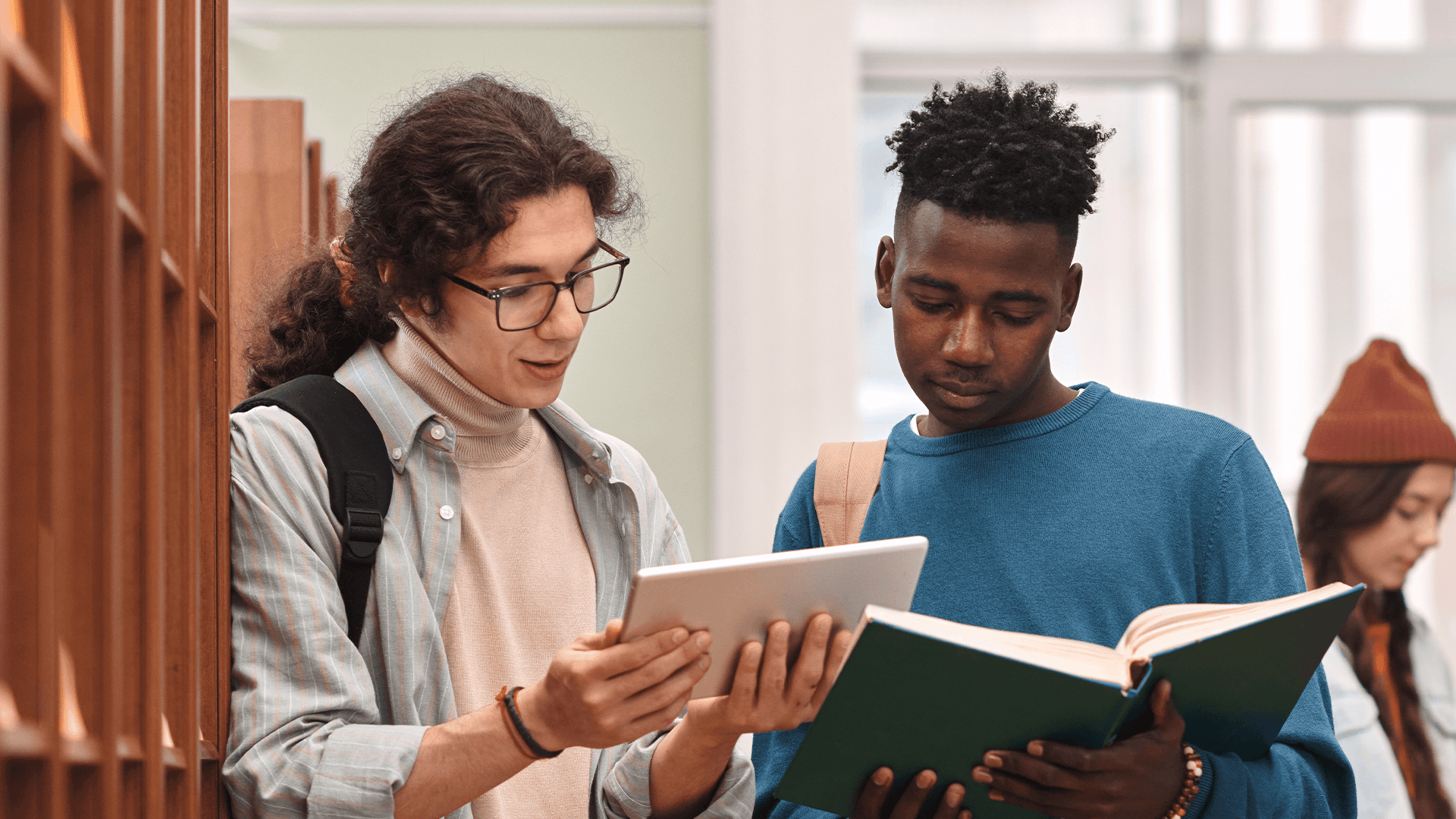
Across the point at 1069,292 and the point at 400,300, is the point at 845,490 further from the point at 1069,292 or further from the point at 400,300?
the point at 400,300

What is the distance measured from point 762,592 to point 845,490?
434 millimetres

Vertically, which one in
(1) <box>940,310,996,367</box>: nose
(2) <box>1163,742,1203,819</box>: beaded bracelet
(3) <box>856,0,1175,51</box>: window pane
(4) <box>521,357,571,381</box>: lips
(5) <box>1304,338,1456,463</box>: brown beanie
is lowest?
(2) <box>1163,742,1203,819</box>: beaded bracelet

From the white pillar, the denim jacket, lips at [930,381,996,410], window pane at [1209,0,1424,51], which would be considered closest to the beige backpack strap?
lips at [930,381,996,410]

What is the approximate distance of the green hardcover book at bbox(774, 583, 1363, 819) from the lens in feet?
3.46

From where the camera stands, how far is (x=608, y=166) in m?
1.53

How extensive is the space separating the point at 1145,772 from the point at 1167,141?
3.28 meters

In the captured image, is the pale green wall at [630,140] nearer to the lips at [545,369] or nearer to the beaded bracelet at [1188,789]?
the lips at [545,369]

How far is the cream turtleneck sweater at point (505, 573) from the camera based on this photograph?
1.42 m

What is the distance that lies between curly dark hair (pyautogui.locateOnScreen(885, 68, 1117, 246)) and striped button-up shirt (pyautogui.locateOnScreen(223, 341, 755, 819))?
0.53 m

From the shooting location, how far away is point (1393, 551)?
2.82m

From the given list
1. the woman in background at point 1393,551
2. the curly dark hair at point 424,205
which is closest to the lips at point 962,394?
the curly dark hair at point 424,205

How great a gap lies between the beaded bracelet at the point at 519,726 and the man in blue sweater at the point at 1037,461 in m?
0.32

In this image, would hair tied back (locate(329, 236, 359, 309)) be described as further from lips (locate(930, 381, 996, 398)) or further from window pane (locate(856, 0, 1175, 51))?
window pane (locate(856, 0, 1175, 51))

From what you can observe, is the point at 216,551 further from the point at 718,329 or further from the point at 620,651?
the point at 718,329
